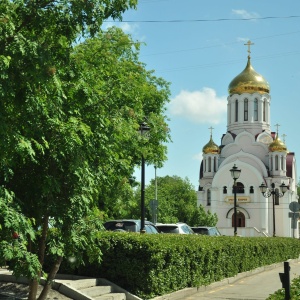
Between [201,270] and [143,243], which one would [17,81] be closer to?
[143,243]

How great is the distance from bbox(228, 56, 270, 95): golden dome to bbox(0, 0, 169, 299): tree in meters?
65.8

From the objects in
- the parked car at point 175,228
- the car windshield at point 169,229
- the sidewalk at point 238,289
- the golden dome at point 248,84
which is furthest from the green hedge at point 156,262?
the golden dome at point 248,84

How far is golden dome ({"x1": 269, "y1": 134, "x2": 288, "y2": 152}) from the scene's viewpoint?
71500mm

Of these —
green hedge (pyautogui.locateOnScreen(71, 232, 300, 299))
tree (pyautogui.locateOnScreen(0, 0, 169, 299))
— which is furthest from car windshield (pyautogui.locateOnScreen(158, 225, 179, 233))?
tree (pyautogui.locateOnScreen(0, 0, 169, 299))

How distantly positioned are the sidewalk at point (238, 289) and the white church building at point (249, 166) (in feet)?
161

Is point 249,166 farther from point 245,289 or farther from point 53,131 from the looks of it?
point 53,131

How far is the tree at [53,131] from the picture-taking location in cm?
650

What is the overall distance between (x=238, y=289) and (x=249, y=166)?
56.1 meters

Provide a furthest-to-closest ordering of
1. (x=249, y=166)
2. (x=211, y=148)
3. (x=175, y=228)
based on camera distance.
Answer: (x=211, y=148) → (x=249, y=166) → (x=175, y=228)

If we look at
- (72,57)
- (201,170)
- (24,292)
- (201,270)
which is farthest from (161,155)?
(201,170)

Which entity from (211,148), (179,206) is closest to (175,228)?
(179,206)

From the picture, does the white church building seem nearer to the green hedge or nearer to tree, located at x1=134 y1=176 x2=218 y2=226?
tree, located at x1=134 y1=176 x2=218 y2=226

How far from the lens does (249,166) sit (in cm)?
7075

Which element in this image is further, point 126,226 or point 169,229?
point 169,229
